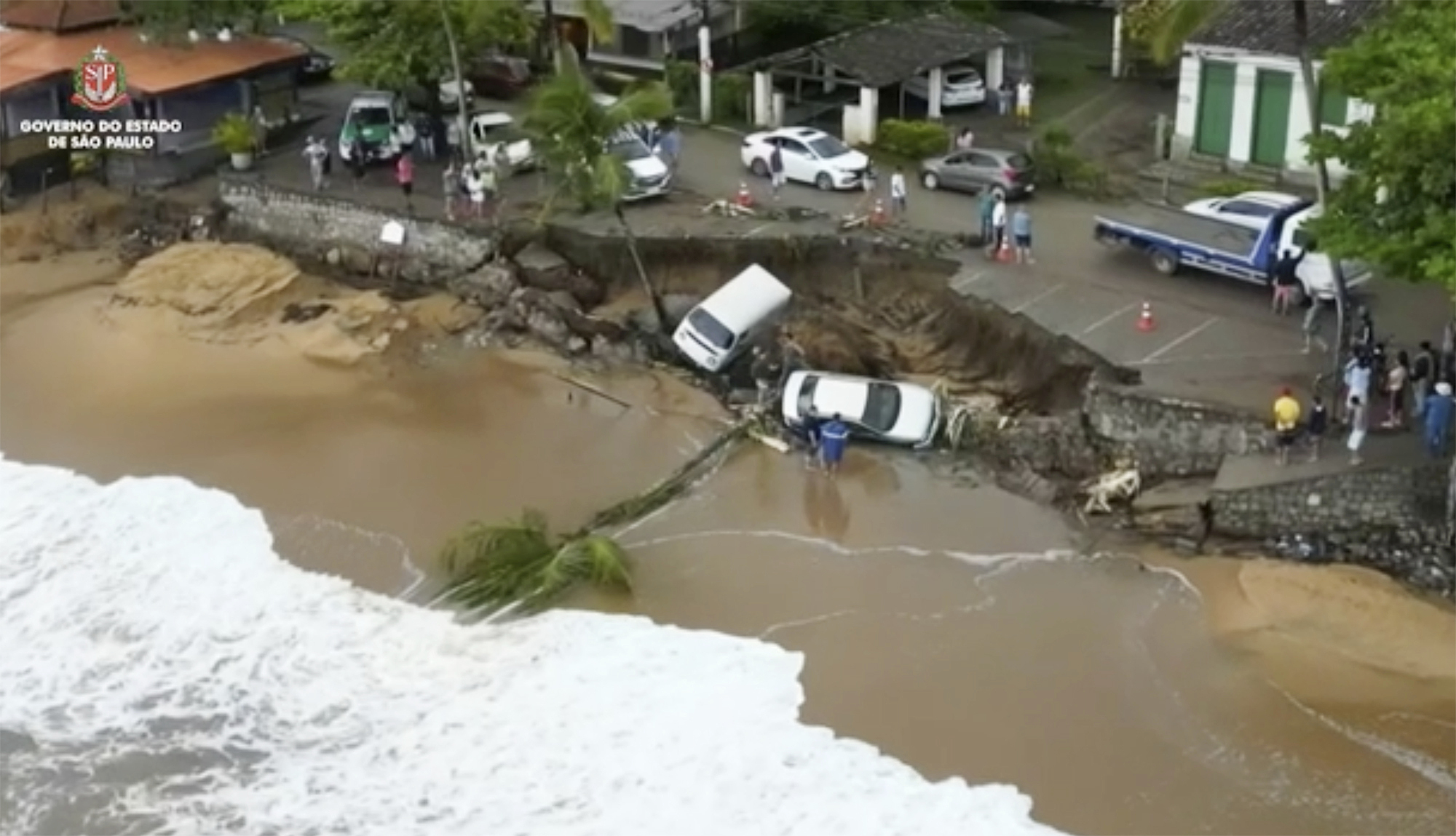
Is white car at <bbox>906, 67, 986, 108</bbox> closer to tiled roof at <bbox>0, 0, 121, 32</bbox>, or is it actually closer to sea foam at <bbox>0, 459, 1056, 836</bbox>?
tiled roof at <bbox>0, 0, 121, 32</bbox>

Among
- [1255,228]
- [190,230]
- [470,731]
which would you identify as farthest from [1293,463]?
[190,230]

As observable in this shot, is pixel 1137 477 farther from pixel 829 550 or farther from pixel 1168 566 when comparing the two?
pixel 829 550

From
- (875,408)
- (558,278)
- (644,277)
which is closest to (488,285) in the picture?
(558,278)

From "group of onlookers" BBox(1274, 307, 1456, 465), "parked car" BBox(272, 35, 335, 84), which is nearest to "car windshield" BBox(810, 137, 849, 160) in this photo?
"group of onlookers" BBox(1274, 307, 1456, 465)

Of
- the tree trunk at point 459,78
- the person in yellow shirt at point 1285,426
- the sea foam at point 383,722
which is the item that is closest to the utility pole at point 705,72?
the tree trunk at point 459,78

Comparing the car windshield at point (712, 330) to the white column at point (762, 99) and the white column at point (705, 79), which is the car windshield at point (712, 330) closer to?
the white column at point (762, 99)

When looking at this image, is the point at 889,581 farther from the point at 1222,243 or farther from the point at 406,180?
the point at 406,180
